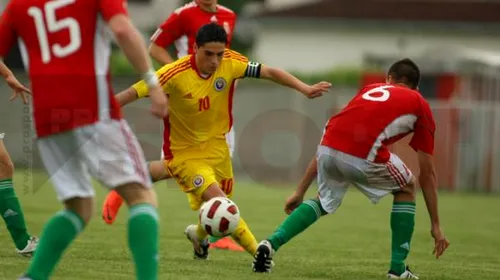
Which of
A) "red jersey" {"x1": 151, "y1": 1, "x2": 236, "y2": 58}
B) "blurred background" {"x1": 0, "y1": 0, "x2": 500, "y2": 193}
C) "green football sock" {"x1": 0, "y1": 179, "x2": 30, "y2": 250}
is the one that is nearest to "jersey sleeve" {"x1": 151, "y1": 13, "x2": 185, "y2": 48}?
"red jersey" {"x1": 151, "y1": 1, "x2": 236, "y2": 58}

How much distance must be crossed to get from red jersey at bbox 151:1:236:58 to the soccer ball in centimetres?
316

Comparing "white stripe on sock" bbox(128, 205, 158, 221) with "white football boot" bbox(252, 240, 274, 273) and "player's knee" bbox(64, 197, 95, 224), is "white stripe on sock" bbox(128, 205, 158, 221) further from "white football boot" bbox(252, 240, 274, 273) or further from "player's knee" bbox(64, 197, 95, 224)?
"white football boot" bbox(252, 240, 274, 273)

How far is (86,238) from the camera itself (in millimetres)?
10273

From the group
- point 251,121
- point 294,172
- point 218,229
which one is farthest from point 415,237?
point 251,121

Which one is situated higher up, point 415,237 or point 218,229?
point 218,229

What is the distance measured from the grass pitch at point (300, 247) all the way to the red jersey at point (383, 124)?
0.91 metres

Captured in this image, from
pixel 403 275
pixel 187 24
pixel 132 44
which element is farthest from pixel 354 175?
pixel 187 24

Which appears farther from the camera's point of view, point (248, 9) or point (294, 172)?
point (248, 9)

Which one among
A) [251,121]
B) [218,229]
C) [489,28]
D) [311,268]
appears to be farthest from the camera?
[489,28]

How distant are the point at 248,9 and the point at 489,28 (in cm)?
880

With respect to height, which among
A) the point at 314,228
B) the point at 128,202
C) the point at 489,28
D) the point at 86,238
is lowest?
the point at 489,28

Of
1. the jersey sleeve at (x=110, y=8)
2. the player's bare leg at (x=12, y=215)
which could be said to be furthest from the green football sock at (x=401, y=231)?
the jersey sleeve at (x=110, y=8)

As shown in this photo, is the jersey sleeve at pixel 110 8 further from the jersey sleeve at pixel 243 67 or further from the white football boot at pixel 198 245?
the white football boot at pixel 198 245

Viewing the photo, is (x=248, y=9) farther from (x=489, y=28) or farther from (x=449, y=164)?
(x=449, y=164)
